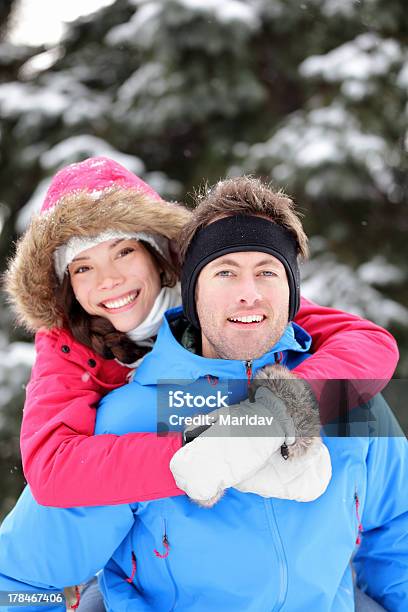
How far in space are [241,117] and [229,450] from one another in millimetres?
4165

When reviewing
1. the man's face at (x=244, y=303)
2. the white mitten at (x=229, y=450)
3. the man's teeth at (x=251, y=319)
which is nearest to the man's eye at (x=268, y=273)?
the man's face at (x=244, y=303)

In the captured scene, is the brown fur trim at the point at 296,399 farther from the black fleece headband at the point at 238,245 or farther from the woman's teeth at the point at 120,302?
the woman's teeth at the point at 120,302

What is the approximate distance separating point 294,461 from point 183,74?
386 cm

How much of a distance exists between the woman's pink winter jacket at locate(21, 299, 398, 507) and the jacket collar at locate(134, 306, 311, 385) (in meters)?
0.09

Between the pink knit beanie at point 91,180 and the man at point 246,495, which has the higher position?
the pink knit beanie at point 91,180

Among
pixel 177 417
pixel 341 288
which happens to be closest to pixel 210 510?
pixel 177 417

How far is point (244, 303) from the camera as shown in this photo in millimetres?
1814

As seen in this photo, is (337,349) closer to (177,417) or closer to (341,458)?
(341,458)

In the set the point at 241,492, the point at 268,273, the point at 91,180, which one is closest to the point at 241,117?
the point at 91,180

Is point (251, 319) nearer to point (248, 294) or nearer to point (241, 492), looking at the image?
point (248, 294)

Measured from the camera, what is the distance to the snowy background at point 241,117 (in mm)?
4582

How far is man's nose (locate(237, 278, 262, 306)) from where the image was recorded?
1801 mm

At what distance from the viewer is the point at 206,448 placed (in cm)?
156

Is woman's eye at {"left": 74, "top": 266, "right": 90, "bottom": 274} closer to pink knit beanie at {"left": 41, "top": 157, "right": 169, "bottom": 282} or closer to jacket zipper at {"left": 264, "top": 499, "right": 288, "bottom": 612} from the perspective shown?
pink knit beanie at {"left": 41, "top": 157, "right": 169, "bottom": 282}
